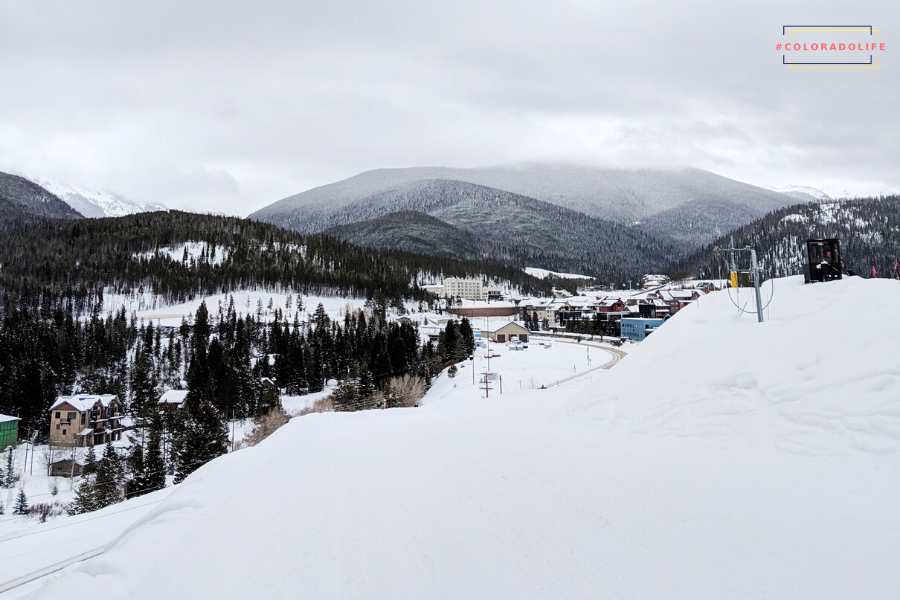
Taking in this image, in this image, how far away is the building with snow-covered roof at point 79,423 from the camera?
178 feet

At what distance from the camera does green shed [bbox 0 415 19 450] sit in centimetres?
5184

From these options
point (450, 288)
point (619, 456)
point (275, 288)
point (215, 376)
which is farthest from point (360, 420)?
point (450, 288)

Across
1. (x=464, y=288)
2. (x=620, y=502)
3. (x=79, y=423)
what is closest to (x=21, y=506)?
(x=79, y=423)

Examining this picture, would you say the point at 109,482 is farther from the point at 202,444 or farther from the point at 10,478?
the point at 10,478

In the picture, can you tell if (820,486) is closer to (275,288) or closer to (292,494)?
(292,494)

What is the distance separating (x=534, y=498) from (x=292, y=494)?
16.3 ft

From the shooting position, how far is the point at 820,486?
714 centimetres

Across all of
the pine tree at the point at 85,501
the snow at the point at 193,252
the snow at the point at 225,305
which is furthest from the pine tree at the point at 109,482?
the snow at the point at 193,252

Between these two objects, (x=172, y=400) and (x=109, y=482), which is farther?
(x=172, y=400)

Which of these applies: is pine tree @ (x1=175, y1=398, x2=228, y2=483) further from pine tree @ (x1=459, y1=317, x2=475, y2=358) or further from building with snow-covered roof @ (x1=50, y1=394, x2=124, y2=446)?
pine tree @ (x1=459, y1=317, x2=475, y2=358)

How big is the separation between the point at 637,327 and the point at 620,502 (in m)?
82.3

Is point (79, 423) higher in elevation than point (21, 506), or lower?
higher

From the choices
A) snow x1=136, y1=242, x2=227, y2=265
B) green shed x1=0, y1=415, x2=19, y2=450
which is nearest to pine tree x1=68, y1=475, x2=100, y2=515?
green shed x1=0, y1=415, x2=19, y2=450

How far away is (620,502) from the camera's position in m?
7.80
